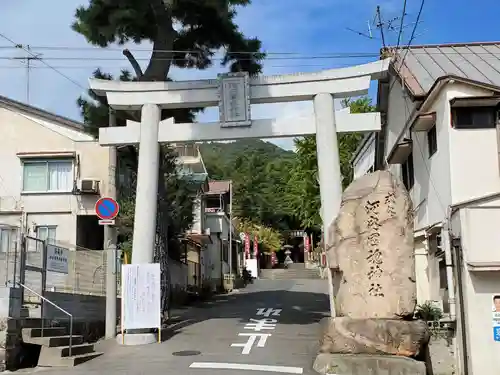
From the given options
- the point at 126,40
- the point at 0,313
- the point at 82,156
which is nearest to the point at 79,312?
the point at 0,313

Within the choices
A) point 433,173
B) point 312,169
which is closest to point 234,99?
point 433,173

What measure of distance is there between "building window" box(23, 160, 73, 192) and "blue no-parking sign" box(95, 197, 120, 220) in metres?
11.6

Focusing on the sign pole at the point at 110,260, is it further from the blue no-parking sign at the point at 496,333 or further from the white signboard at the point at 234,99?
the blue no-parking sign at the point at 496,333

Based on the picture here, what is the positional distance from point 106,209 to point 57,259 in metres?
1.79

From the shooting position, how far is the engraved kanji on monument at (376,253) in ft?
33.2

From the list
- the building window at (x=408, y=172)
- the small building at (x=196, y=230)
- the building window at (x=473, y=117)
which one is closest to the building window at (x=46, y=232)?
the small building at (x=196, y=230)

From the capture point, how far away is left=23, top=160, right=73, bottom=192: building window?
24.8 m

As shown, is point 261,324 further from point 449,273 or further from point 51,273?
point 51,273

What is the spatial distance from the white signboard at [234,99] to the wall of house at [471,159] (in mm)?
5282

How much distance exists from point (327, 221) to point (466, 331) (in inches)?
171

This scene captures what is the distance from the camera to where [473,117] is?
13422 millimetres

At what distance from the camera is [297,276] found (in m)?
47.9

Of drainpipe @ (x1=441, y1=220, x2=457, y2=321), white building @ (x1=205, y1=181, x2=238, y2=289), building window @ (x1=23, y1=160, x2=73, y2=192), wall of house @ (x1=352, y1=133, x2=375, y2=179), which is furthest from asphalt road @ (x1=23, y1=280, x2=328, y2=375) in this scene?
white building @ (x1=205, y1=181, x2=238, y2=289)

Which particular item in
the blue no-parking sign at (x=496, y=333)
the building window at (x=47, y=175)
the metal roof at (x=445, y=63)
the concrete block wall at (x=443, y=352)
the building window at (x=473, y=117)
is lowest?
the concrete block wall at (x=443, y=352)
